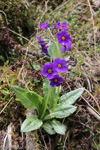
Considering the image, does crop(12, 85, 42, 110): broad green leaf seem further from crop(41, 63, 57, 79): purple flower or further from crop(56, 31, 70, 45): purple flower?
crop(56, 31, 70, 45): purple flower

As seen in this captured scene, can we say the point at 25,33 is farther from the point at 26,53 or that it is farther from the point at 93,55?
the point at 93,55

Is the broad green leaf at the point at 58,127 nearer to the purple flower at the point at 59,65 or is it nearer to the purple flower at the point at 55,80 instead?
the purple flower at the point at 55,80

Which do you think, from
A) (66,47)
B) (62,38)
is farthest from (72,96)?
(62,38)

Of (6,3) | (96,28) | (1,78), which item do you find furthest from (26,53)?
(96,28)

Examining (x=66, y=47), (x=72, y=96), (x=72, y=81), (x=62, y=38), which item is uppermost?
(x=62, y=38)

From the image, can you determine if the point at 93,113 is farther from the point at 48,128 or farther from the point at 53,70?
the point at 53,70
